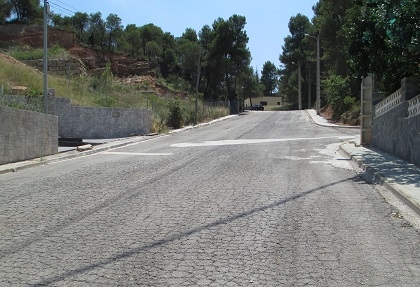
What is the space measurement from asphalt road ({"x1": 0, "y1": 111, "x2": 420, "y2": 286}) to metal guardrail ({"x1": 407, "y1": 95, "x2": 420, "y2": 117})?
99.1 inches

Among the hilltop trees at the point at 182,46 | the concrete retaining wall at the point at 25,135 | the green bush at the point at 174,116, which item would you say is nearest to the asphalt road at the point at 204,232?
the concrete retaining wall at the point at 25,135

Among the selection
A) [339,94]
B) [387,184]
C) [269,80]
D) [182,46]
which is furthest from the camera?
[269,80]

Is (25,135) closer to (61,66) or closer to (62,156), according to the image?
(62,156)

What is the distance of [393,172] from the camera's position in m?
11.8

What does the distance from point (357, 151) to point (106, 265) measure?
13836 millimetres

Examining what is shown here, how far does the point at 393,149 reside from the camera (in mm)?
15672

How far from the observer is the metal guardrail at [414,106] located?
12681mm

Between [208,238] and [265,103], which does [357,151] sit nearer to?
[208,238]

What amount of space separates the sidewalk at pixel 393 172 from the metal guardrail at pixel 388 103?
62.3 inches

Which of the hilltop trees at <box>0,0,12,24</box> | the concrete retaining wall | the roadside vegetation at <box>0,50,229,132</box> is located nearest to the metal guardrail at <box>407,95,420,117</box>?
the concrete retaining wall

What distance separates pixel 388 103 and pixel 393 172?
5.73 m

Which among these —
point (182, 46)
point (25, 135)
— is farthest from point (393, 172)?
point (182, 46)

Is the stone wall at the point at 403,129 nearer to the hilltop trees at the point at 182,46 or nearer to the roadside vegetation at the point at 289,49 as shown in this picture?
the roadside vegetation at the point at 289,49

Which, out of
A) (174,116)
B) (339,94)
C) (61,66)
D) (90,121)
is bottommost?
(90,121)
